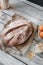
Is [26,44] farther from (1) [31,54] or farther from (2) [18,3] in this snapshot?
(2) [18,3]

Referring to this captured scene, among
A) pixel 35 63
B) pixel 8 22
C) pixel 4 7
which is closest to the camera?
pixel 35 63

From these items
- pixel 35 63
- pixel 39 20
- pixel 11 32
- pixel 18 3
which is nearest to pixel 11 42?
pixel 11 32

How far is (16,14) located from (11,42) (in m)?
0.26

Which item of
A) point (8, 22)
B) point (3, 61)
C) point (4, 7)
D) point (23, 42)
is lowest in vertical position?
point (3, 61)

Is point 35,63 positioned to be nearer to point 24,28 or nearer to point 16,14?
point 24,28

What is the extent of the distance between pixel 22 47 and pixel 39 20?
0.26 meters

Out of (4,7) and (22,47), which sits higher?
(4,7)

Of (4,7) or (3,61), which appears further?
(4,7)

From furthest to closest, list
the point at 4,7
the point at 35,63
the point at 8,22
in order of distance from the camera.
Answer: the point at 4,7
the point at 8,22
the point at 35,63

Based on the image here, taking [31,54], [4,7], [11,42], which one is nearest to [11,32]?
[11,42]

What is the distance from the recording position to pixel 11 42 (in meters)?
0.96

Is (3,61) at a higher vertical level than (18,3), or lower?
lower

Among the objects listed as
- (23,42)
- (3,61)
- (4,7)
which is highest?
(4,7)

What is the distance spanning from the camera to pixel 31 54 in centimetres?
93
